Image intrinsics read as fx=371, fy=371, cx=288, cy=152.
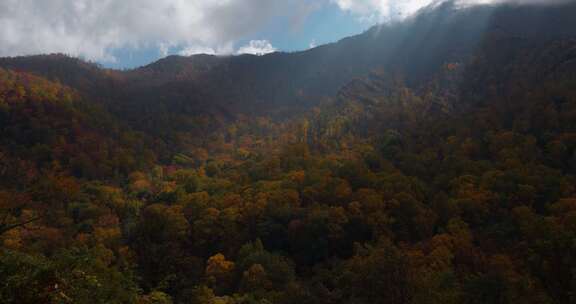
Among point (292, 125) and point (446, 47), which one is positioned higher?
point (446, 47)

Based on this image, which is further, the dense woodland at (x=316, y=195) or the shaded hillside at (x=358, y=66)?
the shaded hillside at (x=358, y=66)

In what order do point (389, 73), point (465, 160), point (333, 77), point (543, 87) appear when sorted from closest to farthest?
point (465, 160) < point (543, 87) < point (389, 73) < point (333, 77)

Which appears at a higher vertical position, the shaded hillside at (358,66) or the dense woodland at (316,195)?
the shaded hillside at (358,66)

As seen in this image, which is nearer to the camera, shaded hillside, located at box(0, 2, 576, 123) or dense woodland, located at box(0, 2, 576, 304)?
dense woodland, located at box(0, 2, 576, 304)

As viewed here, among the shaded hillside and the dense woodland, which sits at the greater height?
the shaded hillside

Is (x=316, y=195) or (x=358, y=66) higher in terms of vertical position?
(x=358, y=66)

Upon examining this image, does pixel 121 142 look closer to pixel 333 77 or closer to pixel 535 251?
pixel 535 251

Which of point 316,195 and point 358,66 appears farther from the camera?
point 358,66

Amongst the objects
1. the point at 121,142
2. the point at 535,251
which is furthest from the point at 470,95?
the point at 121,142
